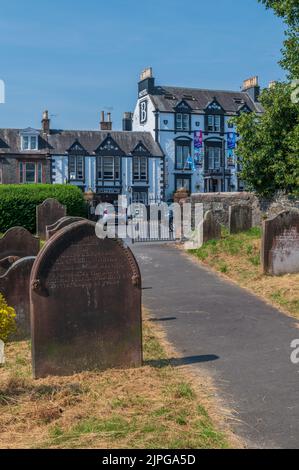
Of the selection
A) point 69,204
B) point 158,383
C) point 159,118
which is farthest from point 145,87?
point 158,383

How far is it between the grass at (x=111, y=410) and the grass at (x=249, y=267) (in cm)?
464

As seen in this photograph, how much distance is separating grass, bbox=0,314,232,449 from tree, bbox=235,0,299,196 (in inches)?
596

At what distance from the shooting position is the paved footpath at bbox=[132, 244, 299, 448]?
5.29 metres

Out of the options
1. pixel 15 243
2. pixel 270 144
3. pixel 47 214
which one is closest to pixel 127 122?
pixel 47 214

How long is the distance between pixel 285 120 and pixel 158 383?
17750 millimetres

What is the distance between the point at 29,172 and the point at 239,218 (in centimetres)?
3517

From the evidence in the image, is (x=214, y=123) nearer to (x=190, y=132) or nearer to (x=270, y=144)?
(x=190, y=132)

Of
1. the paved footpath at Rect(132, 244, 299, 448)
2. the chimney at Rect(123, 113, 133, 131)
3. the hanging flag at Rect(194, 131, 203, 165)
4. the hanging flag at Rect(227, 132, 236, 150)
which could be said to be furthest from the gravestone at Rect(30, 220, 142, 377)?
the chimney at Rect(123, 113, 133, 131)

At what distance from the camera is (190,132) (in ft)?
192

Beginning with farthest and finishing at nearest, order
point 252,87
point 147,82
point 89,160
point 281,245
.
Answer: point 252,87 < point 147,82 < point 89,160 < point 281,245

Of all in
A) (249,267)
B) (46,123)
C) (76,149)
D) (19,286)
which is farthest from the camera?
(76,149)

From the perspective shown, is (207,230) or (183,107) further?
(183,107)

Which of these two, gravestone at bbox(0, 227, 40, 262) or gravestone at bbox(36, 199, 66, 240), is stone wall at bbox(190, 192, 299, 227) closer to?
gravestone at bbox(36, 199, 66, 240)

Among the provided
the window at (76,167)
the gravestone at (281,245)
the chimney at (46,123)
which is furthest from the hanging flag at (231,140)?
the gravestone at (281,245)
